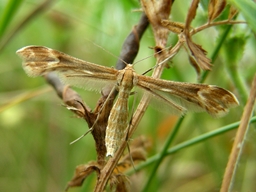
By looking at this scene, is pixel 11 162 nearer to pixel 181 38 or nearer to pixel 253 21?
pixel 181 38

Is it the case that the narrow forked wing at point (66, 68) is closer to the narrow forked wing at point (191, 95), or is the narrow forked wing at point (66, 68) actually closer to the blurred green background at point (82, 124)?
the narrow forked wing at point (191, 95)

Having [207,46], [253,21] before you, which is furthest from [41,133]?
[253,21]

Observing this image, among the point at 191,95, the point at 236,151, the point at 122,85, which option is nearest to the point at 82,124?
the point at 122,85

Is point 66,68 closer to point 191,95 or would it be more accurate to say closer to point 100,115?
point 100,115

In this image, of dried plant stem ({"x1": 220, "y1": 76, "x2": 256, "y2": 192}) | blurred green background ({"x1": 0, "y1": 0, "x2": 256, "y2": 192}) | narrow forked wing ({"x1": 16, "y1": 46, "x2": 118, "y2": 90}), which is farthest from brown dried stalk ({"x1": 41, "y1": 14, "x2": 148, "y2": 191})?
blurred green background ({"x1": 0, "y1": 0, "x2": 256, "y2": 192})

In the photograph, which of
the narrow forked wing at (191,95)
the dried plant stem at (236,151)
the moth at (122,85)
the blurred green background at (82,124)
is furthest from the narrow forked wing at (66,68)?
the blurred green background at (82,124)
